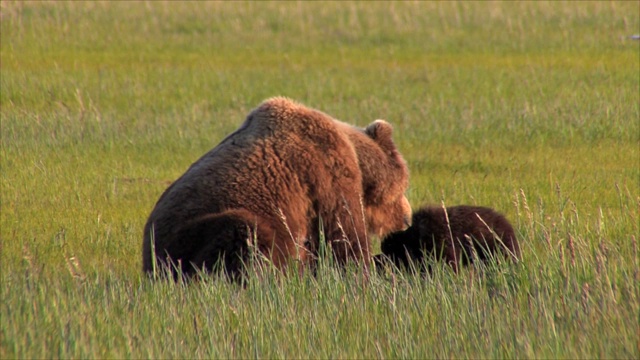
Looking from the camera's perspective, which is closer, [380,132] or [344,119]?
[380,132]

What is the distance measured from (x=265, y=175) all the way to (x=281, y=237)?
0.44m

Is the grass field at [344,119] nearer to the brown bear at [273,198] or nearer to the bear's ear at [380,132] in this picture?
the brown bear at [273,198]

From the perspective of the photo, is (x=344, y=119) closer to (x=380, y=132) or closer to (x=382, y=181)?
(x=380, y=132)

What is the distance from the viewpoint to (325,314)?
198 inches

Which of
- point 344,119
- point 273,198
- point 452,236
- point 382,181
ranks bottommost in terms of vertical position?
point 344,119

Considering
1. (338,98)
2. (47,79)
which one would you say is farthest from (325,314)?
(47,79)

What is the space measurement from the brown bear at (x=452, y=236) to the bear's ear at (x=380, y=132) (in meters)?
0.56

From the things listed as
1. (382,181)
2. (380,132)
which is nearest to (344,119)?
(380,132)

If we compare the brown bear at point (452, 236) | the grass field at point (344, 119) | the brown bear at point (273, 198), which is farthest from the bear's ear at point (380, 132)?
the grass field at point (344, 119)

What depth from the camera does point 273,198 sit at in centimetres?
618

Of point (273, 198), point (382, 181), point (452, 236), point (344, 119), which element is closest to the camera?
point (273, 198)

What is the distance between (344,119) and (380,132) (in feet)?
20.4

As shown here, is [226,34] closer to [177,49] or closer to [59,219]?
[177,49]

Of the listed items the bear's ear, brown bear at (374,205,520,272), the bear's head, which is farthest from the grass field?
the bear's ear
